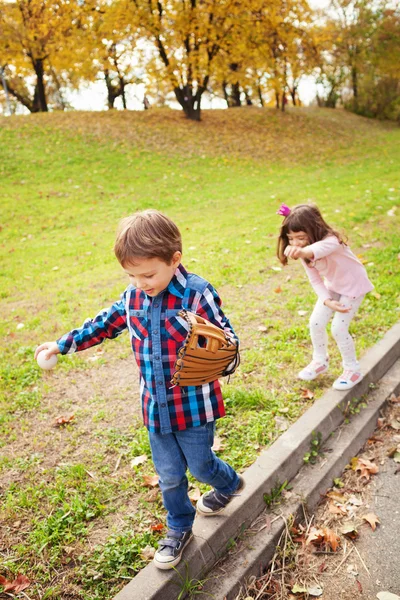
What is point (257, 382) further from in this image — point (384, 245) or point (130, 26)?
point (130, 26)

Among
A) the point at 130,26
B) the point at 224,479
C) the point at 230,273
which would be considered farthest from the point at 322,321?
the point at 130,26

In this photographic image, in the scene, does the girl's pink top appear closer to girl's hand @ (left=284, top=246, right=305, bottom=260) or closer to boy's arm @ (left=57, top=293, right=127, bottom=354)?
girl's hand @ (left=284, top=246, right=305, bottom=260)

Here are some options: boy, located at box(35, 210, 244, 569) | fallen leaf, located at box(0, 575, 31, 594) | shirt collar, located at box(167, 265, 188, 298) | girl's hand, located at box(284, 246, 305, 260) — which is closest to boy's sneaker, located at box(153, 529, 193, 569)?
boy, located at box(35, 210, 244, 569)

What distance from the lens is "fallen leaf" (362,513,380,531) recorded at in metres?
2.43

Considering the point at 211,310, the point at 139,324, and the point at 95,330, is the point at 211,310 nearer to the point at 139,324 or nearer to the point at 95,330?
the point at 139,324

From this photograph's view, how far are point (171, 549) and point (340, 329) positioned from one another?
6.16ft

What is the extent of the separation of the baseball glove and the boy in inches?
3.3

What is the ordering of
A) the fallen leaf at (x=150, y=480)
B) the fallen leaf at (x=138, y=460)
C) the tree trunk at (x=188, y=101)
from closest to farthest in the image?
the fallen leaf at (x=150, y=480) → the fallen leaf at (x=138, y=460) → the tree trunk at (x=188, y=101)

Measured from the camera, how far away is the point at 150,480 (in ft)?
8.91

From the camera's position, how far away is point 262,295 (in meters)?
5.27

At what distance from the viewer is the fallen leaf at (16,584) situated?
2.15 meters

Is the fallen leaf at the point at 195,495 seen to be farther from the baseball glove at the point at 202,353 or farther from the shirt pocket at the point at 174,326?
the shirt pocket at the point at 174,326

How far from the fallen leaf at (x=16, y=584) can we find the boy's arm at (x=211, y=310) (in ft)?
5.06

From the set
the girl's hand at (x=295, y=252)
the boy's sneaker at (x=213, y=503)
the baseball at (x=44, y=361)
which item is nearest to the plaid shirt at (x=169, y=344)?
the baseball at (x=44, y=361)
